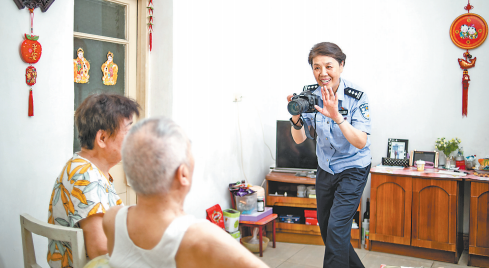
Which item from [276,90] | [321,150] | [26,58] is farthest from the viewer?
[276,90]

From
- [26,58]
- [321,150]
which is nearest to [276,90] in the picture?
[321,150]

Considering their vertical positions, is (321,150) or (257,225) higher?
(321,150)

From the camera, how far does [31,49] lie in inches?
74.2

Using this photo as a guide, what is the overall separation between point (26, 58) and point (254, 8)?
8.37 ft

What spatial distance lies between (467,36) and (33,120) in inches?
143

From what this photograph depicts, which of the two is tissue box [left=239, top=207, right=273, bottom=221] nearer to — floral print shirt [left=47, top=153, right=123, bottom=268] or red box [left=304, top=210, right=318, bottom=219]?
red box [left=304, top=210, right=318, bottom=219]

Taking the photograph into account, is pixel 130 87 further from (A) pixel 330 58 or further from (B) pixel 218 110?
(A) pixel 330 58

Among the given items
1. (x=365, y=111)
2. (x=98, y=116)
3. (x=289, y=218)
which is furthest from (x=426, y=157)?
(x=98, y=116)

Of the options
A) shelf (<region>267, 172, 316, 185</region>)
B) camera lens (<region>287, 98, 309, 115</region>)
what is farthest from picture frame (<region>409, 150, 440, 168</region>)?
camera lens (<region>287, 98, 309, 115</region>)

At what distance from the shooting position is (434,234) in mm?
3055

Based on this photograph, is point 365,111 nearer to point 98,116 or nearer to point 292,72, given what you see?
point 98,116

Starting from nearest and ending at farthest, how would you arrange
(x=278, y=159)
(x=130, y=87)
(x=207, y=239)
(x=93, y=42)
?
(x=207, y=239)
(x=93, y=42)
(x=130, y=87)
(x=278, y=159)

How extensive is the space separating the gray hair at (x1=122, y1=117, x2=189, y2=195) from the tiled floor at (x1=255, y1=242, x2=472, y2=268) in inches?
92.1

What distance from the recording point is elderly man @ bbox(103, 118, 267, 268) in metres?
0.83
